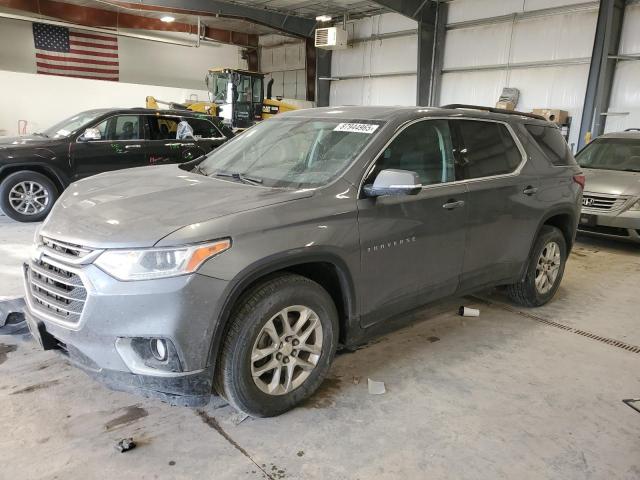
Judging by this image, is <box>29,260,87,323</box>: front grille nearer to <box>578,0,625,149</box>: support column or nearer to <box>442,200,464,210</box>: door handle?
<box>442,200,464,210</box>: door handle

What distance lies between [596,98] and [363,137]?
1046 cm

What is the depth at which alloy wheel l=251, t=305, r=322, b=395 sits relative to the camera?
2496 millimetres

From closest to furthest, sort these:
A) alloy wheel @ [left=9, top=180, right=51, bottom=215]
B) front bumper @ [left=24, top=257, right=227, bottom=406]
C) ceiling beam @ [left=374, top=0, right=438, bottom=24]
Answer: front bumper @ [left=24, top=257, right=227, bottom=406] < alloy wheel @ [left=9, top=180, right=51, bottom=215] < ceiling beam @ [left=374, top=0, right=438, bottom=24]

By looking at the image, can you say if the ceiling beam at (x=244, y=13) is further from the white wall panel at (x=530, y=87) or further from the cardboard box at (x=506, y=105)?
the cardboard box at (x=506, y=105)

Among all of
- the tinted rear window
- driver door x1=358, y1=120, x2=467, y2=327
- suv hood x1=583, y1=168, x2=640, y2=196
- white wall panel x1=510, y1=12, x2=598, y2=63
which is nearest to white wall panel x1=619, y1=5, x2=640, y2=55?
white wall panel x1=510, y1=12, x2=598, y2=63

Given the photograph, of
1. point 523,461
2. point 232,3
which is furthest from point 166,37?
point 523,461

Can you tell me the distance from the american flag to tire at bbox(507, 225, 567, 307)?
58.7 ft

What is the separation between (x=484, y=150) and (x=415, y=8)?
12491 millimetres

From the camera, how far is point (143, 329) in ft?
7.02

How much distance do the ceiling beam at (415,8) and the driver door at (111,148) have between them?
28.8 feet

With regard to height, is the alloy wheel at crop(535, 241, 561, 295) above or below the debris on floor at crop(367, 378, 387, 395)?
above

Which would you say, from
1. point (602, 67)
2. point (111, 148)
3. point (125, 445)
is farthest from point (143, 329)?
point (602, 67)

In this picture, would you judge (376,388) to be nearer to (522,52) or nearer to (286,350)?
(286,350)

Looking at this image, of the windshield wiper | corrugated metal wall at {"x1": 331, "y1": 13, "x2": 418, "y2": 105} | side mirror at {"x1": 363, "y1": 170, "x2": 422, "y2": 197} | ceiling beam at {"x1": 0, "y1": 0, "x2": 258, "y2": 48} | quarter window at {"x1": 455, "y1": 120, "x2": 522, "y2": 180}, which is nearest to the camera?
side mirror at {"x1": 363, "y1": 170, "x2": 422, "y2": 197}
